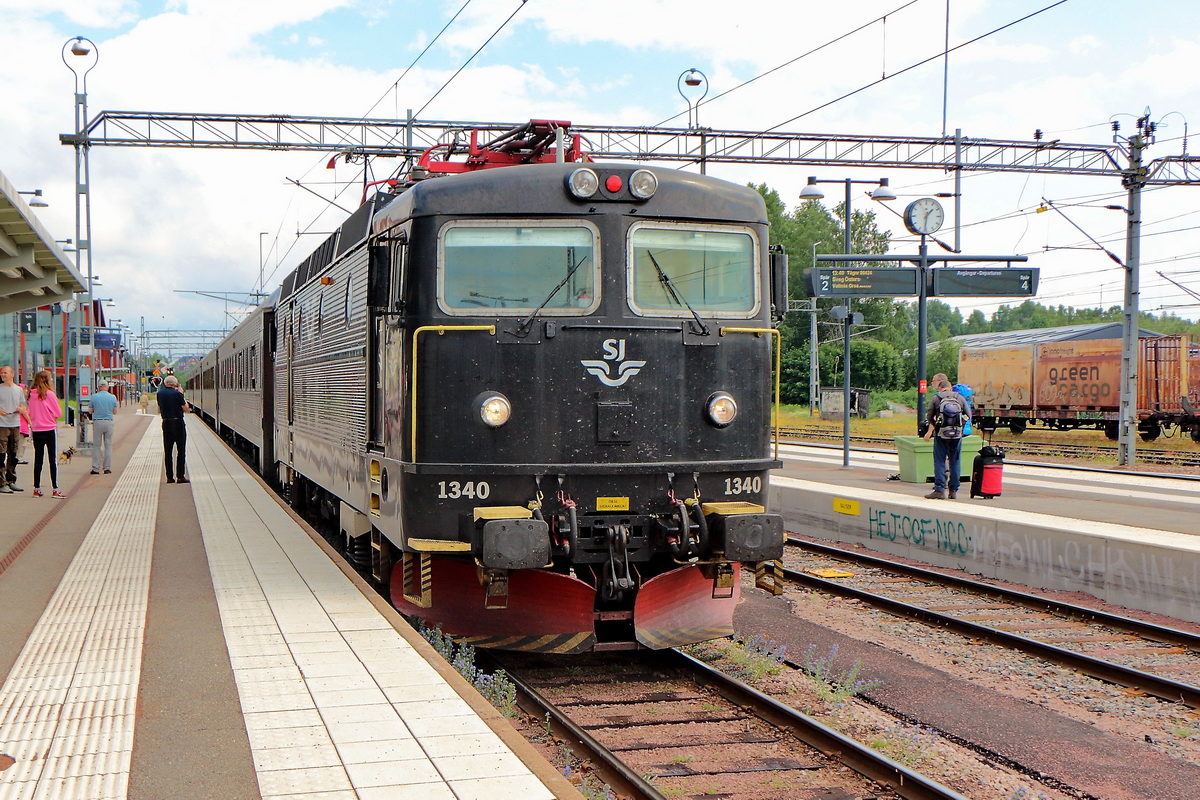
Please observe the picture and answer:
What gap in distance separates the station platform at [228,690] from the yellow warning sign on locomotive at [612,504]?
4.54 ft

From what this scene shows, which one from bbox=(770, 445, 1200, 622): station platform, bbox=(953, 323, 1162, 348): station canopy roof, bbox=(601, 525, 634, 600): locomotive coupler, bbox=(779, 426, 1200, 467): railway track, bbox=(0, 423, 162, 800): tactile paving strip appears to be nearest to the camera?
bbox=(0, 423, 162, 800): tactile paving strip

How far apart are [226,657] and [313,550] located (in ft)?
13.6

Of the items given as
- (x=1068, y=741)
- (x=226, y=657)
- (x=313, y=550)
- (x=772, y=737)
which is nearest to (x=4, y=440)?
(x=313, y=550)

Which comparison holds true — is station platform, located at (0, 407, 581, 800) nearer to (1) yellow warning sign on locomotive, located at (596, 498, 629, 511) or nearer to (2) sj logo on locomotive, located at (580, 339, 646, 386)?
(1) yellow warning sign on locomotive, located at (596, 498, 629, 511)

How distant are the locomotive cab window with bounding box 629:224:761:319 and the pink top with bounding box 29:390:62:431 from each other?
421 inches

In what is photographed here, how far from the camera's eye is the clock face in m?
17.2

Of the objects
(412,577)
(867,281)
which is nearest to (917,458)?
(867,281)

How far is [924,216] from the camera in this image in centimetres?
1722

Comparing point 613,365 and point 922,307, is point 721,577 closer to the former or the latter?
point 613,365

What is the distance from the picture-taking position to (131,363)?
12938 cm

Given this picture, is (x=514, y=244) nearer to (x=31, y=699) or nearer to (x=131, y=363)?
(x=31, y=699)

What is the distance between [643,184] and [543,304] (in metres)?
1.04

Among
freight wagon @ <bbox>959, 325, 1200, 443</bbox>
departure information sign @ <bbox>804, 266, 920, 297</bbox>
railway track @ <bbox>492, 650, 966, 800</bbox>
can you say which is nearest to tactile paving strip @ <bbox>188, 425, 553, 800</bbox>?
railway track @ <bbox>492, 650, 966, 800</bbox>

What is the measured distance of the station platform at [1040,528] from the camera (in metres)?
9.61
